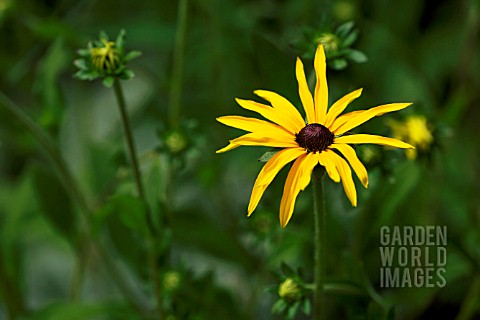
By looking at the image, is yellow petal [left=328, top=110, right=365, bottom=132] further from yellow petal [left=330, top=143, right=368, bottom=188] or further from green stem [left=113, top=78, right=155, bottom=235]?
green stem [left=113, top=78, right=155, bottom=235]

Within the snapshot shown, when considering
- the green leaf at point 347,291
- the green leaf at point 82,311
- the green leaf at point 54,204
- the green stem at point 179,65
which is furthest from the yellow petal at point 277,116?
the green leaf at point 54,204

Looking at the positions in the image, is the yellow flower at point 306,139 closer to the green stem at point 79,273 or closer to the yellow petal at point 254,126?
the yellow petal at point 254,126

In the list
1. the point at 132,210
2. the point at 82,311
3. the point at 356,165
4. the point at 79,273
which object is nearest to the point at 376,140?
the point at 356,165

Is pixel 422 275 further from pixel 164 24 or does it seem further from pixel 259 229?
pixel 164 24

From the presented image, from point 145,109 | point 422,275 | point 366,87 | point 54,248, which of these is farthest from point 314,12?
point 54,248

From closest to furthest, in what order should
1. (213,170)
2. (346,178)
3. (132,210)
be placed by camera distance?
(346,178)
(132,210)
(213,170)

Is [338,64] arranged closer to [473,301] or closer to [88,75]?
[88,75]

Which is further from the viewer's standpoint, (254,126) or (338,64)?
(338,64)
